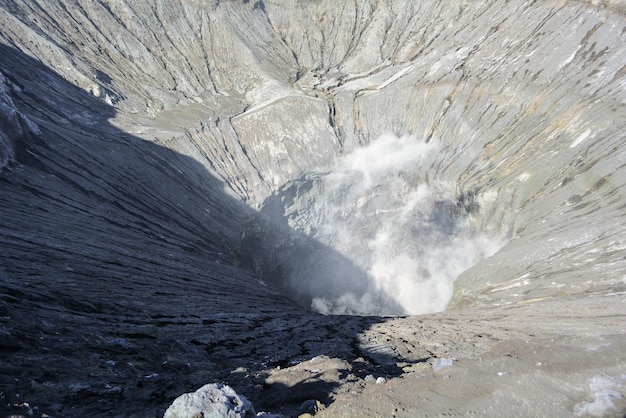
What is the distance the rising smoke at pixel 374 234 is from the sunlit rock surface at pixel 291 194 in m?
0.33

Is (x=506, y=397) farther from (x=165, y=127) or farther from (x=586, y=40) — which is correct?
(x=165, y=127)

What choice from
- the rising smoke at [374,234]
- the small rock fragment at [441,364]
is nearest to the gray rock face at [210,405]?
the small rock fragment at [441,364]

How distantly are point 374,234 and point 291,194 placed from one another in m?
9.46

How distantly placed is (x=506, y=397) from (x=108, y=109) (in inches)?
1707

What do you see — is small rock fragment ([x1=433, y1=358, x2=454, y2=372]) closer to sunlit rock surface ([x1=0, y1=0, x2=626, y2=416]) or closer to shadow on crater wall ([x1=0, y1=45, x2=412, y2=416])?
sunlit rock surface ([x1=0, y1=0, x2=626, y2=416])

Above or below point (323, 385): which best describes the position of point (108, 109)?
above

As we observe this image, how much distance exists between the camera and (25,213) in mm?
20297

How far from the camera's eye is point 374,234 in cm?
4050

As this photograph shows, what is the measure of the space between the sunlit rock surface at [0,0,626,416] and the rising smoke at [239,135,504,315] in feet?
1.07

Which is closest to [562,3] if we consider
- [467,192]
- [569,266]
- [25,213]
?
[467,192]

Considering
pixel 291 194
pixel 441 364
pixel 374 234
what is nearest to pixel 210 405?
pixel 441 364

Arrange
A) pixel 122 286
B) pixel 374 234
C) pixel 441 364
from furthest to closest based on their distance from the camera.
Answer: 1. pixel 374 234
2. pixel 122 286
3. pixel 441 364

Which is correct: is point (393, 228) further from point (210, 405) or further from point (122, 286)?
point (210, 405)

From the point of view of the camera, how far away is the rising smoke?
117 feet
